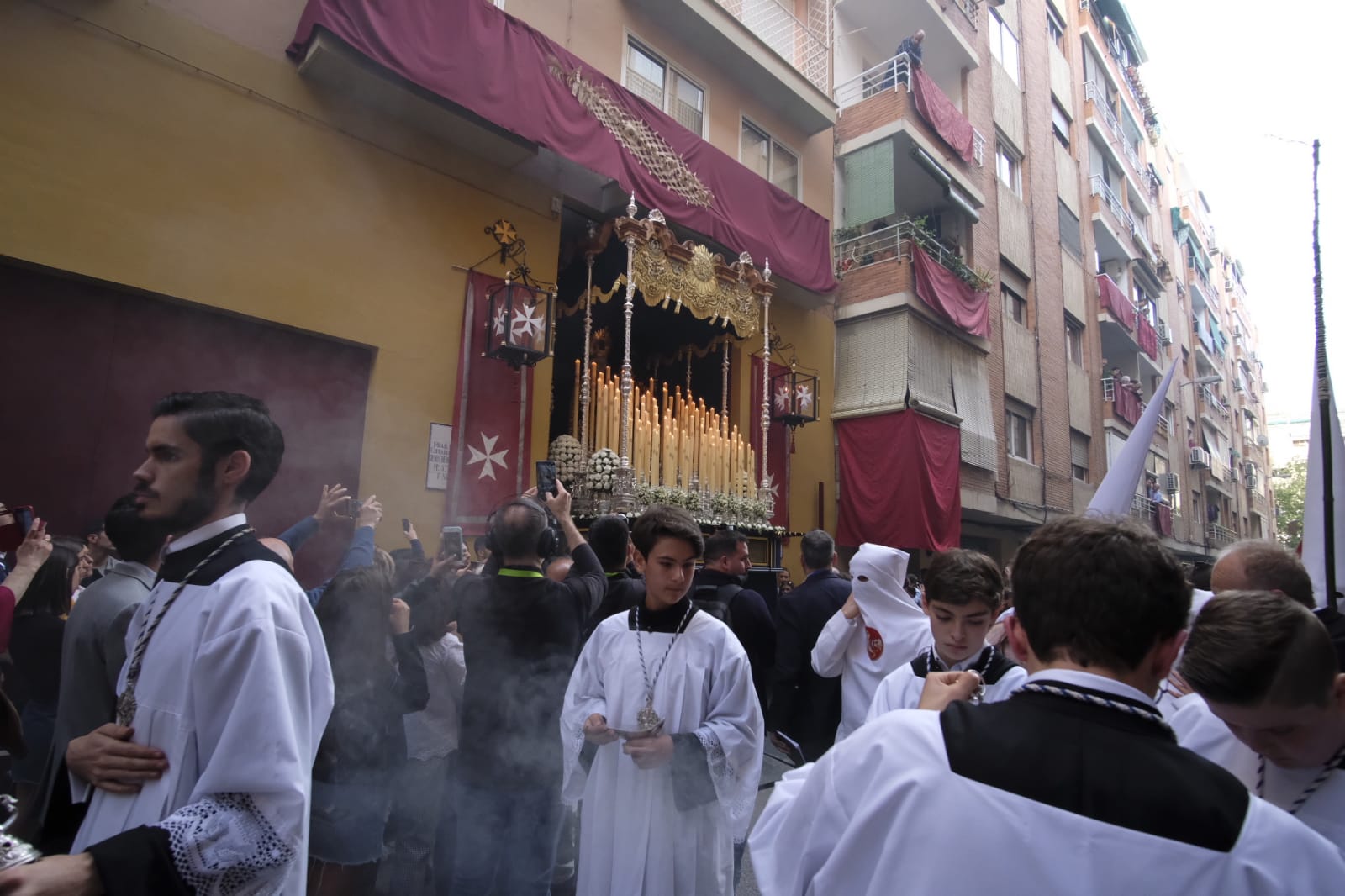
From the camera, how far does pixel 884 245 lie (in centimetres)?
1218

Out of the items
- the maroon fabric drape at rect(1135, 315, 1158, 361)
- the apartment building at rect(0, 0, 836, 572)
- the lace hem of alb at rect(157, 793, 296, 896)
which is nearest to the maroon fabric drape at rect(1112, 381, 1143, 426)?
the maroon fabric drape at rect(1135, 315, 1158, 361)

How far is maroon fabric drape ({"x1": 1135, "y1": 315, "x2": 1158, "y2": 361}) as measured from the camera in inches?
829

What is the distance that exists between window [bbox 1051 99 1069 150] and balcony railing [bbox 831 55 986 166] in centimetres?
684

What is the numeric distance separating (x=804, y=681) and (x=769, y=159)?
9263 millimetres

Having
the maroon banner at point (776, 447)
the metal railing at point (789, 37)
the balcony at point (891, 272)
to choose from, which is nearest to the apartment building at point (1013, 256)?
the balcony at point (891, 272)

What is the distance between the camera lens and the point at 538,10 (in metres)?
8.03

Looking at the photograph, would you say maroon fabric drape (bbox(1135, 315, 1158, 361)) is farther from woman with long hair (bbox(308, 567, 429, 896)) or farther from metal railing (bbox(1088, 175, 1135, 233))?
woman with long hair (bbox(308, 567, 429, 896))

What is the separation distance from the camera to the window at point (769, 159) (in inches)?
434

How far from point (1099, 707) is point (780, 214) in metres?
9.89

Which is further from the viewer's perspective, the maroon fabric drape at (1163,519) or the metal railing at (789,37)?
the maroon fabric drape at (1163,519)

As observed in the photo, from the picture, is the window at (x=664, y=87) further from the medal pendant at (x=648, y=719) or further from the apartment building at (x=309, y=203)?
the medal pendant at (x=648, y=719)

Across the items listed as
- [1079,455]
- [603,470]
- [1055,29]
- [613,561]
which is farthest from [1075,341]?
[613,561]

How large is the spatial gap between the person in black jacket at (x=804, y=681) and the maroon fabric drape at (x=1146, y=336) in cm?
2108

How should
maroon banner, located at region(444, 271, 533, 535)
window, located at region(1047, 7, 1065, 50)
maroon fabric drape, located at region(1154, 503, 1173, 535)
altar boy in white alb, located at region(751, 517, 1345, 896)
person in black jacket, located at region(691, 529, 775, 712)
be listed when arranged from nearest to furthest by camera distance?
altar boy in white alb, located at region(751, 517, 1345, 896)
person in black jacket, located at region(691, 529, 775, 712)
maroon banner, located at region(444, 271, 533, 535)
window, located at region(1047, 7, 1065, 50)
maroon fabric drape, located at region(1154, 503, 1173, 535)
